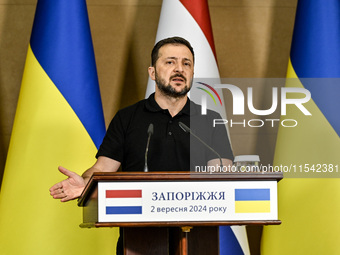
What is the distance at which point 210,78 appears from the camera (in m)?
3.15

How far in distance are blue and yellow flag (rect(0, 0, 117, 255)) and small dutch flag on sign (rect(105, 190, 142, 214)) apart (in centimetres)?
136

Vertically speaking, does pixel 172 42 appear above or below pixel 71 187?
above

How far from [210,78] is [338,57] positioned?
2.27 ft

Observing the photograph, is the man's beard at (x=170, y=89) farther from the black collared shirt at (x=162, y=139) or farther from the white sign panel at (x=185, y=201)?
the white sign panel at (x=185, y=201)

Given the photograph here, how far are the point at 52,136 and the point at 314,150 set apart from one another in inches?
53.4

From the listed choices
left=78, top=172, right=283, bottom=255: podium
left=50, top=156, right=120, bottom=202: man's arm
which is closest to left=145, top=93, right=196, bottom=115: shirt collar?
left=50, top=156, right=120, bottom=202: man's arm

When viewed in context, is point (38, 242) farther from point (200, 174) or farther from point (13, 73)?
point (200, 174)

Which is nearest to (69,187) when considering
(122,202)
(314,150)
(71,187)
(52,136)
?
(71,187)

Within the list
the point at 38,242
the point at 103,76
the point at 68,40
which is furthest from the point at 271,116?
the point at 38,242

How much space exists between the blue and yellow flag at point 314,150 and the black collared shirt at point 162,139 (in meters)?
0.88

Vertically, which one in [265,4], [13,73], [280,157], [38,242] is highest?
[265,4]

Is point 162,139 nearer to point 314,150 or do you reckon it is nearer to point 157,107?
point 157,107

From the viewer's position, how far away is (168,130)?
7.25 ft

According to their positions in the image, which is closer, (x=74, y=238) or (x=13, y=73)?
(x=74, y=238)
